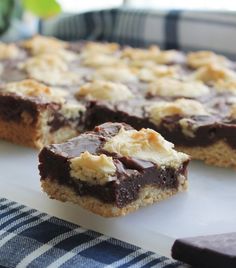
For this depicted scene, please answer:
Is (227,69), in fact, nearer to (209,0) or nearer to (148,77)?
(148,77)

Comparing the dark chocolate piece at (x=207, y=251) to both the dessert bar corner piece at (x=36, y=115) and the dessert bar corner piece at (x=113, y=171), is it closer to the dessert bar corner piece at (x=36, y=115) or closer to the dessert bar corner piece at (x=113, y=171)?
the dessert bar corner piece at (x=113, y=171)

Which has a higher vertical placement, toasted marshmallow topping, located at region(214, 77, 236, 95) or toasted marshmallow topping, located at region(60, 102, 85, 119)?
toasted marshmallow topping, located at region(214, 77, 236, 95)

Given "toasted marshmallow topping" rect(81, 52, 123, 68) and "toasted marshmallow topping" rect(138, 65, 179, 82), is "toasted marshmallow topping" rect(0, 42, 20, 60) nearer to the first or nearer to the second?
"toasted marshmallow topping" rect(81, 52, 123, 68)

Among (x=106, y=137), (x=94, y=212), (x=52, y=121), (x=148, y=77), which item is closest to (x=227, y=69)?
(x=148, y=77)

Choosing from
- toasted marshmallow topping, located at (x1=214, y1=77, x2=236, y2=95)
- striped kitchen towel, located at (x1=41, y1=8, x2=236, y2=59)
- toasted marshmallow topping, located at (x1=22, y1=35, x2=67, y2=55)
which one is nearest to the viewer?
toasted marshmallow topping, located at (x1=214, y1=77, x2=236, y2=95)

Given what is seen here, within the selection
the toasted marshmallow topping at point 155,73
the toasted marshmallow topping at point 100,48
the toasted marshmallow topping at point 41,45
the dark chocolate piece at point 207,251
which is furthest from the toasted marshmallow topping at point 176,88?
the dark chocolate piece at point 207,251

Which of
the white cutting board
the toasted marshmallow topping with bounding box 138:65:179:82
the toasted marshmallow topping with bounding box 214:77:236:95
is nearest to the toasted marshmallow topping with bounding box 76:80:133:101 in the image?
the toasted marshmallow topping with bounding box 138:65:179:82
